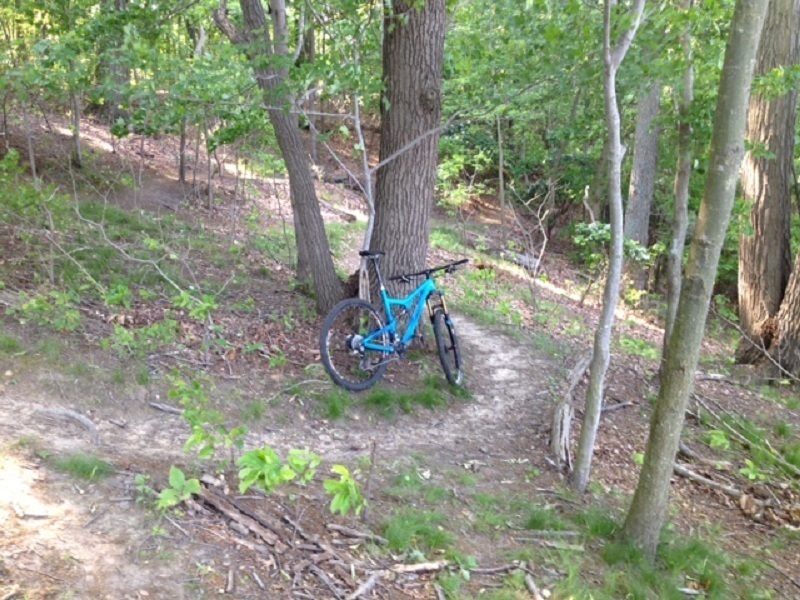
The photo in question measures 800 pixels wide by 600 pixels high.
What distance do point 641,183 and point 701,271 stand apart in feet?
36.3

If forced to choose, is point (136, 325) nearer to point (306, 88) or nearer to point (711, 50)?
point (306, 88)

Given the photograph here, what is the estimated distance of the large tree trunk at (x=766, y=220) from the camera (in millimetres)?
8555

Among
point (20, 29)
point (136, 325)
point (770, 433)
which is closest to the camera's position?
point (136, 325)

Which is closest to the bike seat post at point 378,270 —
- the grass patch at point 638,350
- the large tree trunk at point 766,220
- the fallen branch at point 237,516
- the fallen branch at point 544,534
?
the fallen branch at point 544,534

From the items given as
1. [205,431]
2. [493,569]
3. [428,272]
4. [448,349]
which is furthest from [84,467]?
[448,349]

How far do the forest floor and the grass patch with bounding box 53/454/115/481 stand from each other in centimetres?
2

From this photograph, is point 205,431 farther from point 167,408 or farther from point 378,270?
Result: point 378,270

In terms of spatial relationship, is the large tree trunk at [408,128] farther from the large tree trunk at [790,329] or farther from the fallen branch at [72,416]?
the large tree trunk at [790,329]

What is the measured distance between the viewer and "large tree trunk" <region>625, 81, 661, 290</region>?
13688mm

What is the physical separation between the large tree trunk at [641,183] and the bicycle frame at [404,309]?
29.7 feet

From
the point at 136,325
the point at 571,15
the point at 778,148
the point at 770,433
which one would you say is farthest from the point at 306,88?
the point at 778,148

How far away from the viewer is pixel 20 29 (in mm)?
9039

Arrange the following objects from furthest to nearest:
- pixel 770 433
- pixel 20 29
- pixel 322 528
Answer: pixel 20 29 → pixel 770 433 → pixel 322 528

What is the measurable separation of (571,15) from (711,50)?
4.18 feet
